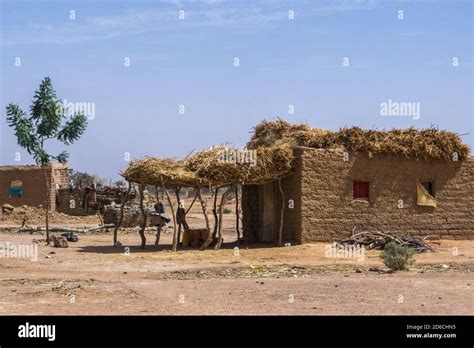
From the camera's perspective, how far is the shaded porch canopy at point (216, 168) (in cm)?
1978

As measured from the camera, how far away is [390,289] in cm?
1245

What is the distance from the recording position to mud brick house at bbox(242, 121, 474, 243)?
2055 centimetres

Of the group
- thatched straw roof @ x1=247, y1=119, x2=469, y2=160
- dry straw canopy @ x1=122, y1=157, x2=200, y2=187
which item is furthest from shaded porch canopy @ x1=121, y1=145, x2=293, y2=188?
thatched straw roof @ x1=247, y1=119, x2=469, y2=160

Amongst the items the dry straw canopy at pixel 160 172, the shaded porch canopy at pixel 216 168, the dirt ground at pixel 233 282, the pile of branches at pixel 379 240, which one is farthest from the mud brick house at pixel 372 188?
the dry straw canopy at pixel 160 172

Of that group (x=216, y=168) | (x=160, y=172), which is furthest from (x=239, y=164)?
(x=160, y=172)

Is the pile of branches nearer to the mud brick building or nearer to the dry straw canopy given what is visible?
the mud brick building

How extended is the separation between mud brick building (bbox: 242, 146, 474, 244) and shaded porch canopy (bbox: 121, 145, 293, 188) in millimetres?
631

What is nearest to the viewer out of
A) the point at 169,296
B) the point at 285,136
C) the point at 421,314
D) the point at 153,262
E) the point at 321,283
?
the point at 421,314

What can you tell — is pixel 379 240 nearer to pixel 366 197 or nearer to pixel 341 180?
pixel 366 197

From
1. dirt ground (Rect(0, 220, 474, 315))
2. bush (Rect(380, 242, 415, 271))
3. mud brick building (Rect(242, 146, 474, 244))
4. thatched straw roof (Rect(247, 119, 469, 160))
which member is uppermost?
thatched straw roof (Rect(247, 119, 469, 160))

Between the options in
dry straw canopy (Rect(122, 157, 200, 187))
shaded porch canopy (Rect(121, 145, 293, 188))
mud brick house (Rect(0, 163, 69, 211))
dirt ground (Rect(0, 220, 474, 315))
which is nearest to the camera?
dirt ground (Rect(0, 220, 474, 315))

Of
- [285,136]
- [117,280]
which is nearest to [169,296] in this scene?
[117,280]
